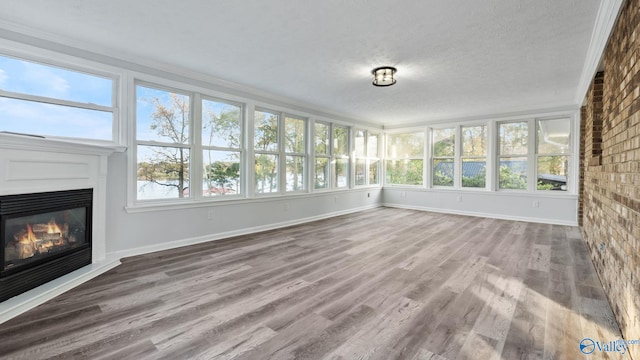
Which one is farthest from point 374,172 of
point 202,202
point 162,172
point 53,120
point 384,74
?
point 53,120

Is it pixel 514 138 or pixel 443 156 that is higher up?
pixel 514 138

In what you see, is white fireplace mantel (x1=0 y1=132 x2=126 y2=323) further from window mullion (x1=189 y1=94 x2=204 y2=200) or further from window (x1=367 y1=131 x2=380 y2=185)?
window (x1=367 y1=131 x2=380 y2=185)

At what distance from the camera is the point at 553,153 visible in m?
5.75

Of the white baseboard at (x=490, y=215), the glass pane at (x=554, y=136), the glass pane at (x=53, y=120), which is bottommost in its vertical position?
the white baseboard at (x=490, y=215)

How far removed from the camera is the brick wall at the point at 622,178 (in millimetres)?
1700

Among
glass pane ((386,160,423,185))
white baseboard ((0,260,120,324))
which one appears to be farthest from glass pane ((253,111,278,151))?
glass pane ((386,160,423,185))

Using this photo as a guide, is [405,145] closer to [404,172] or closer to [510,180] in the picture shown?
[404,172]

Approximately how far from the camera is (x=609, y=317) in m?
2.10

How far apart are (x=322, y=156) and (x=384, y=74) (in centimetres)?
283

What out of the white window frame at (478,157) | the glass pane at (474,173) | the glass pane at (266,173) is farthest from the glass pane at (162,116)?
the glass pane at (474,173)

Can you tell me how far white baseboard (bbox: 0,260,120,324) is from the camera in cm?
212

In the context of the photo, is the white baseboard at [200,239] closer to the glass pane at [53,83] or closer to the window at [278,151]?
the window at [278,151]

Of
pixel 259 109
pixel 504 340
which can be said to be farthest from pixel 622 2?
pixel 259 109

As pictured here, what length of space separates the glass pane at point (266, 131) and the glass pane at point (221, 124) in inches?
13.7
